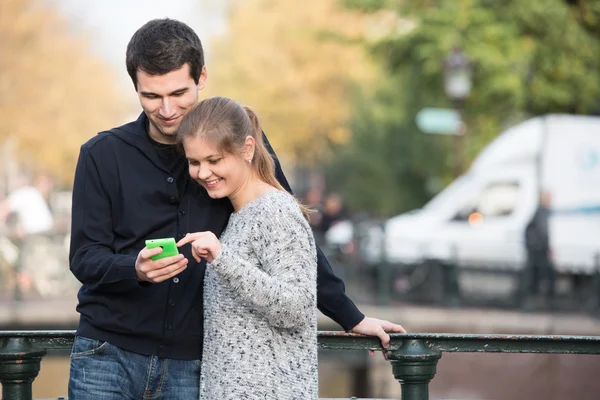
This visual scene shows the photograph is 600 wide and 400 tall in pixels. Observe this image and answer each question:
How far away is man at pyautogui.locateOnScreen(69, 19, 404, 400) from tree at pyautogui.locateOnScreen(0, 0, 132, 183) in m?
25.1

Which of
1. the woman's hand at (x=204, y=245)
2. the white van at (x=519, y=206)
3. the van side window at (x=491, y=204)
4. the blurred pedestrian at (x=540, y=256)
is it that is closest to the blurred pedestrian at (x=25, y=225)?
the white van at (x=519, y=206)

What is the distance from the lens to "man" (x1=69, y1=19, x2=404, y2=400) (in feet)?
9.40

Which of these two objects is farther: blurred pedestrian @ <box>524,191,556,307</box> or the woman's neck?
blurred pedestrian @ <box>524,191,556,307</box>

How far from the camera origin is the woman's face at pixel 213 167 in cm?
280

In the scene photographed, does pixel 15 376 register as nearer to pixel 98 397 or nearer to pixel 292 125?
pixel 98 397

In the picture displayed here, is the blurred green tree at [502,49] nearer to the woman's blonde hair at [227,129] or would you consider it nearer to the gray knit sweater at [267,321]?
the woman's blonde hair at [227,129]

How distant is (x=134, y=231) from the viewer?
9.49 ft

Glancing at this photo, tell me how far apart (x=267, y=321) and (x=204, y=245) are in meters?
0.32

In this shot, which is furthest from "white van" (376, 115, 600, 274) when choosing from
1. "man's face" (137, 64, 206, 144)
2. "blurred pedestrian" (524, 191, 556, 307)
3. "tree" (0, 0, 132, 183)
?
"tree" (0, 0, 132, 183)

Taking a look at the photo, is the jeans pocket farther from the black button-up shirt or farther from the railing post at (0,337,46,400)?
the railing post at (0,337,46,400)

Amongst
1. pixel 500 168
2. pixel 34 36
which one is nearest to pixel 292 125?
pixel 34 36

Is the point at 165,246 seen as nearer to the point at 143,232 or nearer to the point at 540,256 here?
Result: the point at 143,232

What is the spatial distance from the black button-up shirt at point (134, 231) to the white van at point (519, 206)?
12.0m

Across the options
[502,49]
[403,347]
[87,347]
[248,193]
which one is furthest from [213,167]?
[502,49]
